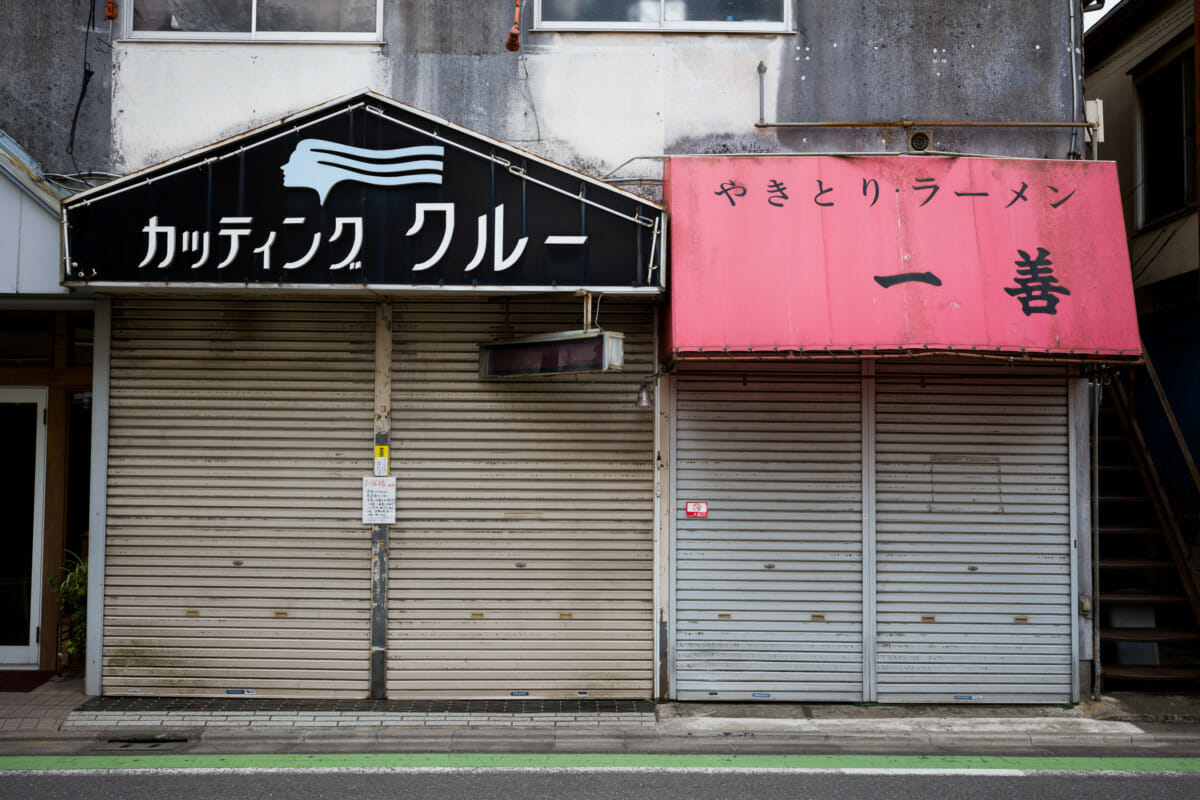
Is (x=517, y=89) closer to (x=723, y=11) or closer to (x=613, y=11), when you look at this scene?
(x=613, y=11)

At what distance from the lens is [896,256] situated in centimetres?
790

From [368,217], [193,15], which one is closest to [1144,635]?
[368,217]

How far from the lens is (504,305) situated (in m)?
8.66

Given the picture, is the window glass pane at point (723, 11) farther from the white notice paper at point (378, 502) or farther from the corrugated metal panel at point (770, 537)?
the white notice paper at point (378, 502)

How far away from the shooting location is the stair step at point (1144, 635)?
8820 millimetres

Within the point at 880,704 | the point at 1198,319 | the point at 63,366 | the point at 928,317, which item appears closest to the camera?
the point at 928,317

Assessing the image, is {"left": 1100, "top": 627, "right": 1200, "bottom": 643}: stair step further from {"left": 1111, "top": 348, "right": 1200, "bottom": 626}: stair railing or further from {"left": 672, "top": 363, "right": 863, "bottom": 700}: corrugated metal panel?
{"left": 672, "top": 363, "right": 863, "bottom": 700}: corrugated metal panel

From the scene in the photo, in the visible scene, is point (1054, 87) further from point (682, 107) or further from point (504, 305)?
point (504, 305)

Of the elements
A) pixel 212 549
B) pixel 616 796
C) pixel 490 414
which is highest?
pixel 490 414

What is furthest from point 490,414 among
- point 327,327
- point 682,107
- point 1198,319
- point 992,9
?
point 1198,319

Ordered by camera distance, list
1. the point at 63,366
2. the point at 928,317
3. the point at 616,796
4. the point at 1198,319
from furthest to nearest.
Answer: the point at 1198,319 < the point at 63,366 < the point at 928,317 < the point at 616,796

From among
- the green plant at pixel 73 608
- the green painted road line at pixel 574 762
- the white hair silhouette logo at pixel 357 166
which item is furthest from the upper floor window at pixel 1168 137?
the green plant at pixel 73 608

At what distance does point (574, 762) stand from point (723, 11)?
736 cm

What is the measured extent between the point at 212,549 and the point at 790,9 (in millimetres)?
7957
